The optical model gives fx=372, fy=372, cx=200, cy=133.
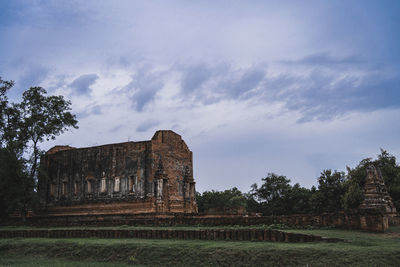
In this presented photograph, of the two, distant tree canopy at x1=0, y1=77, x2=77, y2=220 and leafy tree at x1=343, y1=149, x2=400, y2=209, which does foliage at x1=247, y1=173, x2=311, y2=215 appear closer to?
leafy tree at x1=343, y1=149, x2=400, y2=209

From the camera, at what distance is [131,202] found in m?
28.3

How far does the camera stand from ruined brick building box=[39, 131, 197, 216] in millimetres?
28123

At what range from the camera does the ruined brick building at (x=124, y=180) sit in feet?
92.3

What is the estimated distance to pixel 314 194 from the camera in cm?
3934

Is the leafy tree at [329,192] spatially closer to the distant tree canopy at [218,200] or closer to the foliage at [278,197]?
the foliage at [278,197]

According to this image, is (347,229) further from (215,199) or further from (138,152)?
(215,199)

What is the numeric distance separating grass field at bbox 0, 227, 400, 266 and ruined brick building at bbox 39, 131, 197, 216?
11686mm

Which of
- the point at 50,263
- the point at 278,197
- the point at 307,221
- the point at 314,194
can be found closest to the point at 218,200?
the point at 278,197

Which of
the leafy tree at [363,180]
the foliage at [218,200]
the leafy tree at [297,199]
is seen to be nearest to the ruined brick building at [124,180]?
the leafy tree at [363,180]

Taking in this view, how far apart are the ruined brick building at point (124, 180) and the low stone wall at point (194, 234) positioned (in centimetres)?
864

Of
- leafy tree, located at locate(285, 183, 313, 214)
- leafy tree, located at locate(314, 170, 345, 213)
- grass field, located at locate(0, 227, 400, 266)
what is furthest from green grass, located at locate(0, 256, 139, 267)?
leafy tree, located at locate(285, 183, 313, 214)

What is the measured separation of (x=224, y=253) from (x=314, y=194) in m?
30.7

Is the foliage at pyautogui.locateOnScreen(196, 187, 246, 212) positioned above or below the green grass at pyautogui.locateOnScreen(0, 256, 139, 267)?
above

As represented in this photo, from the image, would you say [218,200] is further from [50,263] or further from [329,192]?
[50,263]
